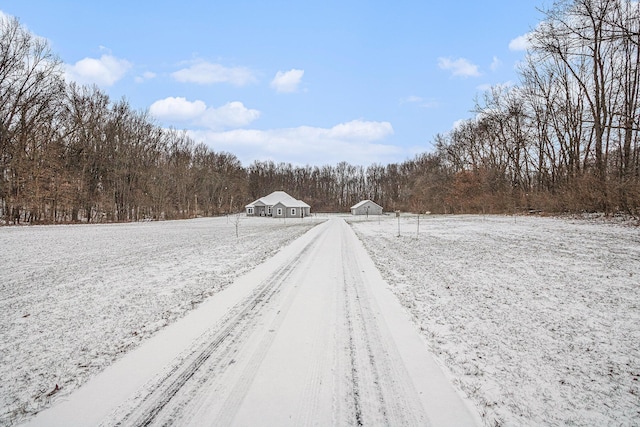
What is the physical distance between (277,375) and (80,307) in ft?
14.9

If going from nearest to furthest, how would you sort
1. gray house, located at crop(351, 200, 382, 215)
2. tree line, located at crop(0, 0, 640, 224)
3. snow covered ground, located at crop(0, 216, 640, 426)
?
snow covered ground, located at crop(0, 216, 640, 426)
tree line, located at crop(0, 0, 640, 224)
gray house, located at crop(351, 200, 382, 215)

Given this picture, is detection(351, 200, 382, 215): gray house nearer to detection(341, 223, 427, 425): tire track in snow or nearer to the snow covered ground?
the snow covered ground

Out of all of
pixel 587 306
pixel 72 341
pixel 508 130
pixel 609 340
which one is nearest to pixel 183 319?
pixel 72 341

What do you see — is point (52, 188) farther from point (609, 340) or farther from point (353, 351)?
point (609, 340)

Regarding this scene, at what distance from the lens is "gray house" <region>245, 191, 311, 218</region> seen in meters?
64.4

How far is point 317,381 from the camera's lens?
3.05m

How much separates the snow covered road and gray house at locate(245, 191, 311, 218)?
5920 centimetres

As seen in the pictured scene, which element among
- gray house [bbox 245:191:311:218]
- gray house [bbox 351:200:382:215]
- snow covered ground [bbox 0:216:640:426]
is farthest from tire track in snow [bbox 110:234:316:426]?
gray house [bbox 351:200:382:215]

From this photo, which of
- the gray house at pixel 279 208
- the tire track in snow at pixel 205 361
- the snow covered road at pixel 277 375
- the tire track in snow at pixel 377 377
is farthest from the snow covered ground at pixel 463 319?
the gray house at pixel 279 208

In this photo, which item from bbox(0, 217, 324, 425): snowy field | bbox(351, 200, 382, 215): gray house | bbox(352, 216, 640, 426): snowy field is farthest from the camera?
bbox(351, 200, 382, 215): gray house

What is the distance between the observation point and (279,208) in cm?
6456

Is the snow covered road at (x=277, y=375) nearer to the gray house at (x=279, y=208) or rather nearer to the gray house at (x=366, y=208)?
the gray house at (x=279, y=208)

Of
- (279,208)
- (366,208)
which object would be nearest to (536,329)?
(279,208)

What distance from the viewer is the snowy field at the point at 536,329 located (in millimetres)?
2770
